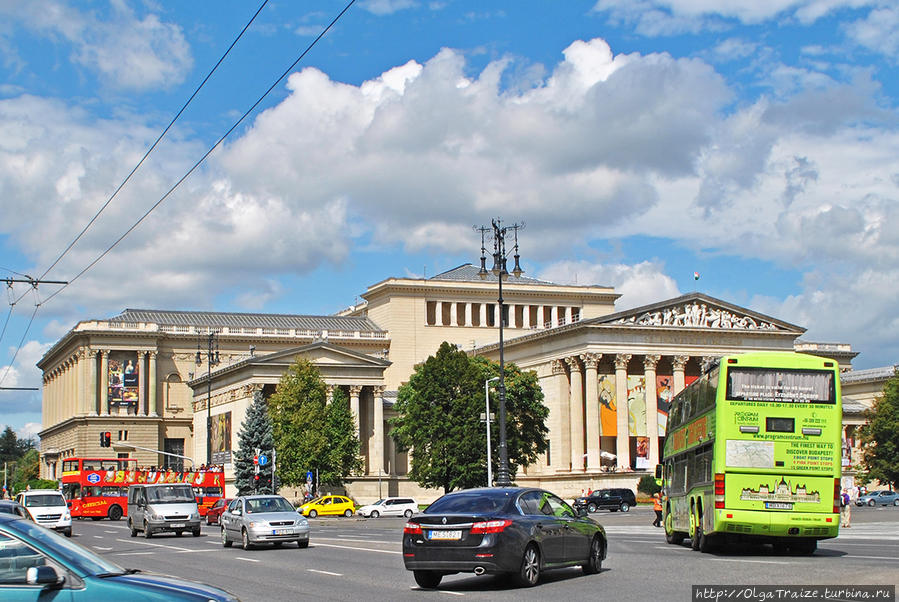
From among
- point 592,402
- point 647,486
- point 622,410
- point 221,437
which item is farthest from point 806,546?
point 221,437

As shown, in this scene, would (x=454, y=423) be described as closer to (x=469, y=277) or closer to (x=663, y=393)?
(x=663, y=393)

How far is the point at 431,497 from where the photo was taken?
99.8 m

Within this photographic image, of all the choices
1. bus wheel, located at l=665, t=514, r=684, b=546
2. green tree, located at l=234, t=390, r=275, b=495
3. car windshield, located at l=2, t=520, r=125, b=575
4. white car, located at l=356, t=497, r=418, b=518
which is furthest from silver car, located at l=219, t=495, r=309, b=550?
green tree, located at l=234, t=390, r=275, b=495

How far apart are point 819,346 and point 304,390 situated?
213 ft

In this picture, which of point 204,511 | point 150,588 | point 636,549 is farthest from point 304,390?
point 150,588

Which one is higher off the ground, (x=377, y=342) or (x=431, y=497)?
(x=377, y=342)

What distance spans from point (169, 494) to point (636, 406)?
56773mm

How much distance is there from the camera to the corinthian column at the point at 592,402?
9300 cm

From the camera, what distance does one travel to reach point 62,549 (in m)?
9.62

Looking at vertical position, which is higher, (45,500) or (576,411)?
(576,411)

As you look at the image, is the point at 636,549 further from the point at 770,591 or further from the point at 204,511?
the point at 204,511

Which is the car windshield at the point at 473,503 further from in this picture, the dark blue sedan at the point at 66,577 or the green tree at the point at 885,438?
the green tree at the point at 885,438

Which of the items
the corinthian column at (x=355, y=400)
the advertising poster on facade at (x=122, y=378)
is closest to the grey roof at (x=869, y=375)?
the corinthian column at (x=355, y=400)

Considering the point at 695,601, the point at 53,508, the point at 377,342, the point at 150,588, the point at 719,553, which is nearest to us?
the point at 150,588
